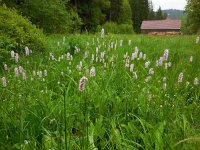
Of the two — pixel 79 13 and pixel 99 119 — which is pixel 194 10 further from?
pixel 99 119

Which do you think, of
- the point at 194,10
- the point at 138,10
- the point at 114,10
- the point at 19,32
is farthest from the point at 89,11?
the point at 138,10

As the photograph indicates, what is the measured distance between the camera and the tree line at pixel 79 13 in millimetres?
18016

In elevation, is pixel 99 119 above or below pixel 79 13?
below

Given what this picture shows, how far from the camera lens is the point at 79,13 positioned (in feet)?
122

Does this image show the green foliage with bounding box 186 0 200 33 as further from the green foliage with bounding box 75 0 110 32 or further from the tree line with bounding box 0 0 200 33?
the green foliage with bounding box 75 0 110 32

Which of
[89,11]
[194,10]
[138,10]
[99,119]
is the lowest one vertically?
[99,119]

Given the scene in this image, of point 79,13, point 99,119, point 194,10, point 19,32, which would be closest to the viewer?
point 99,119

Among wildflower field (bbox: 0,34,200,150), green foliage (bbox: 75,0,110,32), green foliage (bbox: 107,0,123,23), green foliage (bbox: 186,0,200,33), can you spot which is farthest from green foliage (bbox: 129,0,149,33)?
wildflower field (bbox: 0,34,200,150)

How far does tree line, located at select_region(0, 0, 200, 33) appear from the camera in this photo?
59.1ft

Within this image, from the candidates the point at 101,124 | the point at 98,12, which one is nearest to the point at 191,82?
the point at 101,124

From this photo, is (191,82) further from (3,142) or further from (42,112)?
(3,142)

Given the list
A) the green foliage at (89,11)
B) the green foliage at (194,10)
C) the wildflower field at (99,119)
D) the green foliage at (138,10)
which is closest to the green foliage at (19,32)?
the wildflower field at (99,119)

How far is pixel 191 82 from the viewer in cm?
474

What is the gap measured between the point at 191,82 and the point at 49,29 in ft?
49.8
